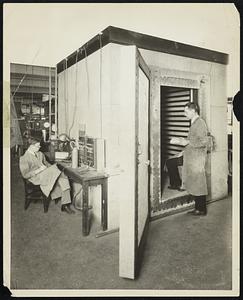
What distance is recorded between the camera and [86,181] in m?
1.79

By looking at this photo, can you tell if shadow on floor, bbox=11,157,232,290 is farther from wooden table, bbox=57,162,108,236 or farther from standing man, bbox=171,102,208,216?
standing man, bbox=171,102,208,216

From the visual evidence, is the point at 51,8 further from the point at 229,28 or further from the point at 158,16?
the point at 229,28

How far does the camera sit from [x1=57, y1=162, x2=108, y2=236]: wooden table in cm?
179

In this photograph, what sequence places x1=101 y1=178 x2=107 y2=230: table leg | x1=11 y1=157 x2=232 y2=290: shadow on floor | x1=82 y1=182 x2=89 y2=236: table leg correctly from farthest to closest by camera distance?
x1=101 y1=178 x2=107 y2=230: table leg < x1=82 y1=182 x2=89 y2=236: table leg < x1=11 y1=157 x2=232 y2=290: shadow on floor

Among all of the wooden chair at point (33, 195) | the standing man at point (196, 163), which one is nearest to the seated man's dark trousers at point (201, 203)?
the standing man at point (196, 163)

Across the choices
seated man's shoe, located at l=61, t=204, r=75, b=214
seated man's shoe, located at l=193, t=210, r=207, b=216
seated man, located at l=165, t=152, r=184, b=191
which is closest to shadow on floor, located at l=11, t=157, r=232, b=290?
seated man's shoe, located at l=61, t=204, r=75, b=214

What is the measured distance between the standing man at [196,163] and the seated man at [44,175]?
2.81 ft

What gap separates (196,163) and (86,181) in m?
0.81

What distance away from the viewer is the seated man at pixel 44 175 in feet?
5.44

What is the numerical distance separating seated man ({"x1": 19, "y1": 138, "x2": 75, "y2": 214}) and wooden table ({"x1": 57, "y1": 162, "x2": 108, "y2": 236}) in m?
0.05

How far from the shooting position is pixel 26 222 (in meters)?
1.67

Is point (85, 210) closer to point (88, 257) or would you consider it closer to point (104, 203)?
point (104, 203)

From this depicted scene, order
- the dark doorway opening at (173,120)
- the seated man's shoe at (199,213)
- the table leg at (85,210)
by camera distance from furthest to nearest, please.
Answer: the dark doorway opening at (173,120) → the seated man's shoe at (199,213) → the table leg at (85,210)

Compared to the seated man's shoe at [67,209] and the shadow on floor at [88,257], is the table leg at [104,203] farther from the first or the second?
the seated man's shoe at [67,209]
